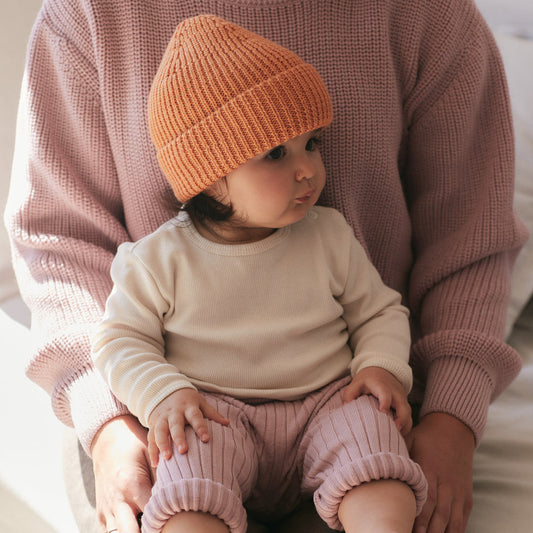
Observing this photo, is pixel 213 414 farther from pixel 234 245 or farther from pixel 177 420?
pixel 234 245

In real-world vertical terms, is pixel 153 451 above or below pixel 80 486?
above

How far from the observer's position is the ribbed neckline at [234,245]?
984 millimetres

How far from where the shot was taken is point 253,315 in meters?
0.97

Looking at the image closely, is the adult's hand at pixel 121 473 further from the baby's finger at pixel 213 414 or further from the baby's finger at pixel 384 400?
the baby's finger at pixel 384 400

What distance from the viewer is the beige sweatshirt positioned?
96 cm

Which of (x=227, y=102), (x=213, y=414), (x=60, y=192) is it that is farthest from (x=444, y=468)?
(x=60, y=192)

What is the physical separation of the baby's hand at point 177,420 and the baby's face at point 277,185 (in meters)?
0.25

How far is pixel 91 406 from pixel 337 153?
0.52 m

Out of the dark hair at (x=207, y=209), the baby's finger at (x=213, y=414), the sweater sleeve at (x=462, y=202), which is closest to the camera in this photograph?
the baby's finger at (x=213, y=414)

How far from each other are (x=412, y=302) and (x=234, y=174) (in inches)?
17.7

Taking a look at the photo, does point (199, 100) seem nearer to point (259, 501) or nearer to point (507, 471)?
point (259, 501)

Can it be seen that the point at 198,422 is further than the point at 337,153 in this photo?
No

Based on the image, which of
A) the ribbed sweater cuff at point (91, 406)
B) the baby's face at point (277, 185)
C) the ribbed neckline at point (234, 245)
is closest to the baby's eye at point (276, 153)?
the baby's face at point (277, 185)

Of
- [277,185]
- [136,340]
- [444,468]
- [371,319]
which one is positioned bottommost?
[444,468]
